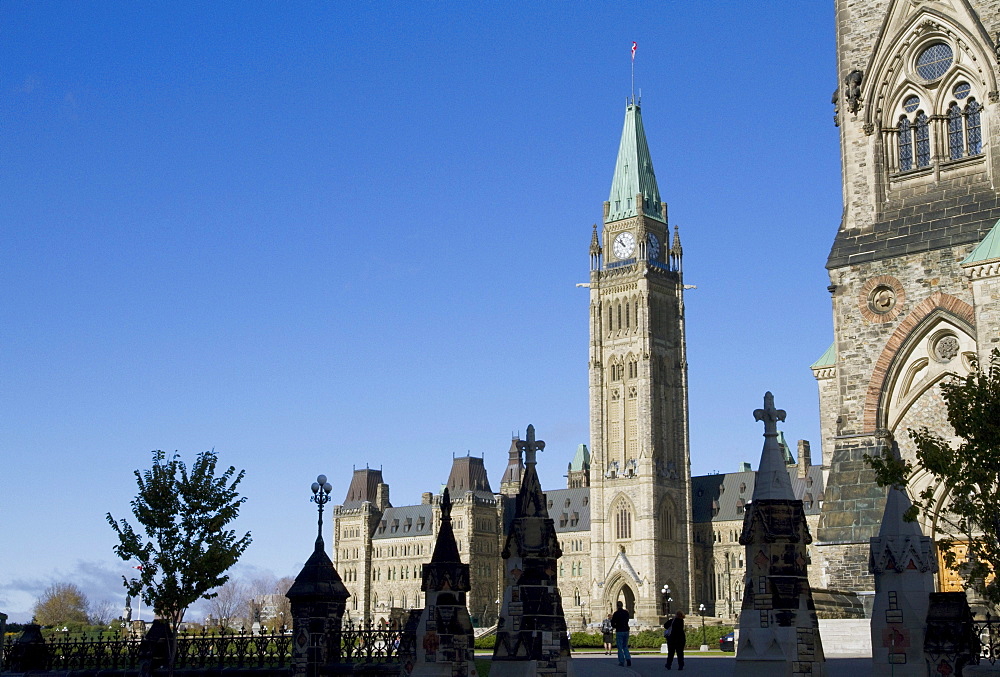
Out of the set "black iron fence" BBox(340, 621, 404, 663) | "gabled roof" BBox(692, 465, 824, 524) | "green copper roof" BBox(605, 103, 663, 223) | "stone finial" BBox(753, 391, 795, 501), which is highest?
"green copper roof" BBox(605, 103, 663, 223)

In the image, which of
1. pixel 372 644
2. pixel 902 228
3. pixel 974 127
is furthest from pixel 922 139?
pixel 372 644

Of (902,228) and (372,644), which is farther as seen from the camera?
(902,228)

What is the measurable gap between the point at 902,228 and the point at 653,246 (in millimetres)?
107505

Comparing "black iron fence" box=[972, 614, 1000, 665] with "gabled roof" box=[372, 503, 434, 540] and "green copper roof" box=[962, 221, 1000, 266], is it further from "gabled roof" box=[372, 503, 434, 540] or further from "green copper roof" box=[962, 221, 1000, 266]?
"gabled roof" box=[372, 503, 434, 540]

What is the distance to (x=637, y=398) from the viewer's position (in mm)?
132625

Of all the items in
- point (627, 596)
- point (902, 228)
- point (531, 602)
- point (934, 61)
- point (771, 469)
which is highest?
point (934, 61)

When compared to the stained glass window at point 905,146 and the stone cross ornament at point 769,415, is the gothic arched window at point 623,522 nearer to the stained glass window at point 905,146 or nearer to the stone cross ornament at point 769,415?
the stained glass window at point 905,146

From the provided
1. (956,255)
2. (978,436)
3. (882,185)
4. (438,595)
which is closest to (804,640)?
(978,436)

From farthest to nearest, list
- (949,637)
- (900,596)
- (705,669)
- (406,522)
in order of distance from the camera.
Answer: (406,522)
(705,669)
(900,596)
(949,637)

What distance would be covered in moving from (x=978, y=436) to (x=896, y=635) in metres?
3.52

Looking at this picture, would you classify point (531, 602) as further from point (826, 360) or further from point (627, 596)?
point (627, 596)

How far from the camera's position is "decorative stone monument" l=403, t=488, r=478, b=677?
2064 cm

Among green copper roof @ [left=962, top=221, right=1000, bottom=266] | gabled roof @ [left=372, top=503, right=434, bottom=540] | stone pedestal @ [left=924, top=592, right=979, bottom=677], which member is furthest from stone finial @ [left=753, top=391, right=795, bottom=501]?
gabled roof @ [left=372, top=503, right=434, bottom=540]

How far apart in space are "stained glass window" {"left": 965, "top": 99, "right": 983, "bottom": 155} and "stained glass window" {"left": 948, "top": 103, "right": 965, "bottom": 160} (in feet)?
0.58
